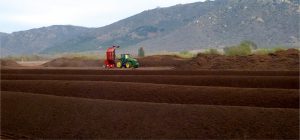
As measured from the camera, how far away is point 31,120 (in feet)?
30.1

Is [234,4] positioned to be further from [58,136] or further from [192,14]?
[58,136]

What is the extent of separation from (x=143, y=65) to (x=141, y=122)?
111 feet

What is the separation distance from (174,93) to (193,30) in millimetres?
115020

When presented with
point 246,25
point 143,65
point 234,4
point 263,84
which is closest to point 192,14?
point 234,4

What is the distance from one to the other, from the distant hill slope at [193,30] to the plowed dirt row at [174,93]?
310ft

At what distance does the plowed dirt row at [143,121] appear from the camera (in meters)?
7.05

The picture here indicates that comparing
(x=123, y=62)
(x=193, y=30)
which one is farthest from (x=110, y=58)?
Answer: (x=193, y=30)

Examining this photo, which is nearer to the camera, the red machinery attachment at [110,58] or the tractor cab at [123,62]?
the tractor cab at [123,62]

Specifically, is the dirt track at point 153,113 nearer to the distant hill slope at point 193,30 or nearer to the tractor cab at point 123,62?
the tractor cab at point 123,62

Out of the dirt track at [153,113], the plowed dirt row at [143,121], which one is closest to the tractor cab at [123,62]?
the dirt track at [153,113]

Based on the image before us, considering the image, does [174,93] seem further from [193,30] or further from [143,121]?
[193,30]

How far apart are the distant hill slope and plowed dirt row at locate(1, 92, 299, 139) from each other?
97.6 metres

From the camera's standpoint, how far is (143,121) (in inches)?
311

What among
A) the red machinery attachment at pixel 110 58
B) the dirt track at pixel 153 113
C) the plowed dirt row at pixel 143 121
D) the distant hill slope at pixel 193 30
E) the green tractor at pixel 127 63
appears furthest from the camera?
the distant hill slope at pixel 193 30
